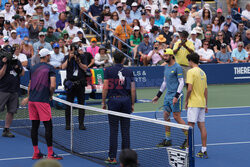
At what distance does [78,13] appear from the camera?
23.4 metres

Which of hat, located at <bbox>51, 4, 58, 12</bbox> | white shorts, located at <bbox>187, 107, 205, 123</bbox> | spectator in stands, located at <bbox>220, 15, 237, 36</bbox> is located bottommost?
white shorts, located at <bbox>187, 107, 205, 123</bbox>

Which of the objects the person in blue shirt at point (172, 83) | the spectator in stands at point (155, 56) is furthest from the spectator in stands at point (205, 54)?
the person in blue shirt at point (172, 83)

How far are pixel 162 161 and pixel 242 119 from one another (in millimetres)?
6088

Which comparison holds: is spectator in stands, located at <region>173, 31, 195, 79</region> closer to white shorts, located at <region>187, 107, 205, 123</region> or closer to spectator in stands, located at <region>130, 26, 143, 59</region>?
white shorts, located at <region>187, 107, 205, 123</region>

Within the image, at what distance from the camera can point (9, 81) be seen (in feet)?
36.9

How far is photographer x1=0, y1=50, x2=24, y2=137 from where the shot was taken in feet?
36.0

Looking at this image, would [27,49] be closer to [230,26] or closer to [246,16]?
[230,26]

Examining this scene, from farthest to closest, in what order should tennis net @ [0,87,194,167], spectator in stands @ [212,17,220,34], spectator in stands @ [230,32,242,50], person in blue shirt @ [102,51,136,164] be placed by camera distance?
spectator in stands @ [212,17,220,34] < spectator in stands @ [230,32,242,50] < person in blue shirt @ [102,51,136,164] < tennis net @ [0,87,194,167]

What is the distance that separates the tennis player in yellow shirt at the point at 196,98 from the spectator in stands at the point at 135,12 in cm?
1400

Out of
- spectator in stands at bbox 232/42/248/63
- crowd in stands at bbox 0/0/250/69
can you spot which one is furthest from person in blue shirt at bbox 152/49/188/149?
spectator in stands at bbox 232/42/248/63

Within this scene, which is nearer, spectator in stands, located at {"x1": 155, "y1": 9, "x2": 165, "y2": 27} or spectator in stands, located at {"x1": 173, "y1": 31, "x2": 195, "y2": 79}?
spectator in stands, located at {"x1": 173, "y1": 31, "x2": 195, "y2": 79}

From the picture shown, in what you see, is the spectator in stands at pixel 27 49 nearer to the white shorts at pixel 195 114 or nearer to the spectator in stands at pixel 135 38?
the spectator in stands at pixel 135 38

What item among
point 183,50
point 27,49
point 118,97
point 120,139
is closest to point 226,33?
point 27,49

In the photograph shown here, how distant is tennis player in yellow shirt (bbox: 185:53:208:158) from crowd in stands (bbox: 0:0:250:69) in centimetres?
794
